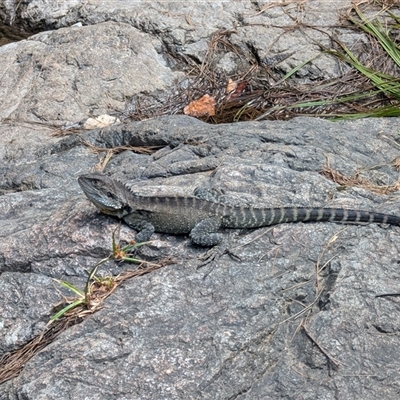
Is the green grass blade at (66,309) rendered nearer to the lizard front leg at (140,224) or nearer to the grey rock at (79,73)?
the lizard front leg at (140,224)

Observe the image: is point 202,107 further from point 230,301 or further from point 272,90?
point 230,301

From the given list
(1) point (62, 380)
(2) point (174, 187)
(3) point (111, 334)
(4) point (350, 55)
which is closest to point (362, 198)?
(2) point (174, 187)

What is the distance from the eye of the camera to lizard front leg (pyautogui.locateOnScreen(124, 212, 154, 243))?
193 inches

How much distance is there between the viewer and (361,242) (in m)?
4.54

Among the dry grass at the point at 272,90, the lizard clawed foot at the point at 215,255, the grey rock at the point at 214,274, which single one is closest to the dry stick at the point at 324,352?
the grey rock at the point at 214,274

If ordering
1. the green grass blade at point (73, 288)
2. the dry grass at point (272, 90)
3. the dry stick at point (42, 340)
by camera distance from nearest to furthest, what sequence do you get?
the dry stick at point (42, 340) < the green grass blade at point (73, 288) < the dry grass at point (272, 90)

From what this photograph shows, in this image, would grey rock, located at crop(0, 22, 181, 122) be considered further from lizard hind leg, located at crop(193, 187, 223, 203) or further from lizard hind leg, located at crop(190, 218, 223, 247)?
lizard hind leg, located at crop(190, 218, 223, 247)

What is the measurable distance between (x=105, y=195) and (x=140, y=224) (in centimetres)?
34

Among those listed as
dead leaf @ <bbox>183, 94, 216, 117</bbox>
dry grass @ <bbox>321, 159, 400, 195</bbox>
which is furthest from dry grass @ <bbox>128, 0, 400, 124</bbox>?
dry grass @ <bbox>321, 159, 400, 195</bbox>

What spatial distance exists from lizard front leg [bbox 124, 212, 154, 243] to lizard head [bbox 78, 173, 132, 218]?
0.16ft

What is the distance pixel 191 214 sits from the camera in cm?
497

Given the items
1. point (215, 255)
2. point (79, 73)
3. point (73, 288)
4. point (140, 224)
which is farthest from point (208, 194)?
point (79, 73)

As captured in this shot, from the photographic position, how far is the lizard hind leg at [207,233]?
187 inches

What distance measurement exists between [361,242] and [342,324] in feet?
2.61
